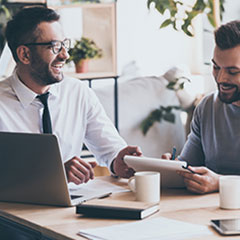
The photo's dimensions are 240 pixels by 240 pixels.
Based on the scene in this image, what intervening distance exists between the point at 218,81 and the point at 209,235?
97 centimetres

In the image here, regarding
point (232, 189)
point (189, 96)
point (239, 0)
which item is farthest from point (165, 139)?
point (232, 189)

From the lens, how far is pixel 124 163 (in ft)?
7.48

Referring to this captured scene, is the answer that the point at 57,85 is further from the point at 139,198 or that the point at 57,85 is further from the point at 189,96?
the point at 189,96

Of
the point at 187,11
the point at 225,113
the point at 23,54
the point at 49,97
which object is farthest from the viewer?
the point at 187,11

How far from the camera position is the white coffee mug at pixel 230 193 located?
5.63 ft

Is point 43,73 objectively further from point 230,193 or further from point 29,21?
point 230,193

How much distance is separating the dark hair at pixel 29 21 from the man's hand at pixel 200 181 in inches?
40.5

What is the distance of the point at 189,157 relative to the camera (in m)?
2.42

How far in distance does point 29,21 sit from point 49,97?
14.6 inches

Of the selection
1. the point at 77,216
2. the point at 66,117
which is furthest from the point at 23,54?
the point at 77,216

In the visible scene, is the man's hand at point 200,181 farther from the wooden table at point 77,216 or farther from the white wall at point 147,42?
the white wall at point 147,42

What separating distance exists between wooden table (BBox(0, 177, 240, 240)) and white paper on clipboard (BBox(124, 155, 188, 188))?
0.19ft

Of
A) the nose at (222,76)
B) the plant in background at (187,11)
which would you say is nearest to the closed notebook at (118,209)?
the nose at (222,76)

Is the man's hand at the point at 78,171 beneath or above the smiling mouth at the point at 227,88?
beneath
